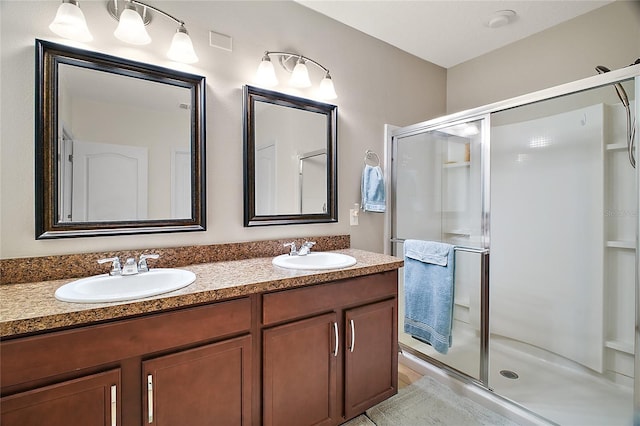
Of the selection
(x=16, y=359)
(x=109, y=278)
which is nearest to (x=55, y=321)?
(x=16, y=359)

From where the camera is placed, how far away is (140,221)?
152cm

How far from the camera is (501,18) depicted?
2158 mm

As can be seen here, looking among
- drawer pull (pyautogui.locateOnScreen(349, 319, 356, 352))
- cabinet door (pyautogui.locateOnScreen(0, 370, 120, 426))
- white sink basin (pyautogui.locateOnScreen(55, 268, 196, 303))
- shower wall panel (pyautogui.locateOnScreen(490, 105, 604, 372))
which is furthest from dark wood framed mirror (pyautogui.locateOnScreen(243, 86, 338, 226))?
shower wall panel (pyautogui.locateOnScreen(490, 105, 604, 372))

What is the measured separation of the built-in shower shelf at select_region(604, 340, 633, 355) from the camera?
1.92 m

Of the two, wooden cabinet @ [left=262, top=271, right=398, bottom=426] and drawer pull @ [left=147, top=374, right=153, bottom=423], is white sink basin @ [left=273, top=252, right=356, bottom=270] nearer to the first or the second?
wooden cabinet @ [left=262, top=271, right=398, bottom=426]

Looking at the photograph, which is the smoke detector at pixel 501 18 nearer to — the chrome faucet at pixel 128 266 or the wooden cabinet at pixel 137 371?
the wooden cabinet at pixel 137 371

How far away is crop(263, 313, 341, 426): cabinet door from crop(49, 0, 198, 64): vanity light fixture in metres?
1.43

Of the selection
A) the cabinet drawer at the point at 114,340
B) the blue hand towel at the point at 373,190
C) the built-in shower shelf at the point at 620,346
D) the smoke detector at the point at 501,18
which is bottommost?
the built-in shower shelf at the point at 620,346

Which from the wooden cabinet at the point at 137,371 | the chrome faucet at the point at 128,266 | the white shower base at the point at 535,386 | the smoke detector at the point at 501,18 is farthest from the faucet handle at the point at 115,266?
the smoke detector at the point at 501,18

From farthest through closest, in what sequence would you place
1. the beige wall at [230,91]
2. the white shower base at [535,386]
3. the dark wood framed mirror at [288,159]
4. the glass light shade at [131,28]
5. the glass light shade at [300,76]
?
the glass light shade at [300,76], the dark wood framed mirror at [288,159], the white shower base at [535,386], the glass light shade at [131,28], the beige wall at [230,91]

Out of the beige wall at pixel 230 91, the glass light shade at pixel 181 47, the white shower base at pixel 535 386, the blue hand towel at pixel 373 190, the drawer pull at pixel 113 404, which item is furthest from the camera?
the blue hand towel at pixel 373 190

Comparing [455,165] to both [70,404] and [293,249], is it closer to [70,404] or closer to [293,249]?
[293,249]

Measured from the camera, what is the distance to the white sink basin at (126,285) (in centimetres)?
107

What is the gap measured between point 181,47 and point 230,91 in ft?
1.05
